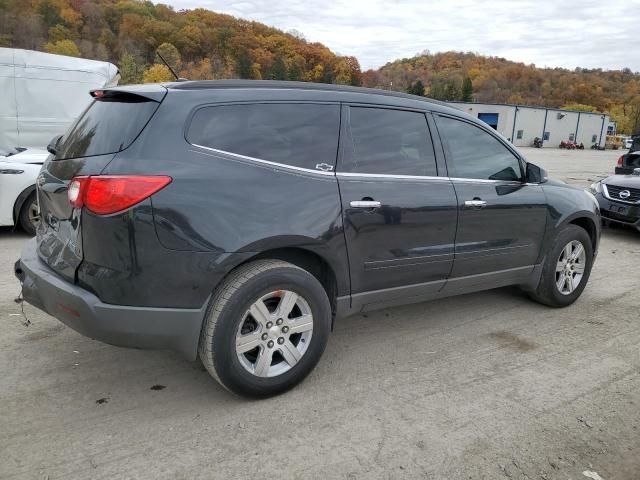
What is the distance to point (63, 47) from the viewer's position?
74.1 m

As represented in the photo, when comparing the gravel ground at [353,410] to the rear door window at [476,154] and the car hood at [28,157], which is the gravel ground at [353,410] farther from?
the car hood at [28,157]

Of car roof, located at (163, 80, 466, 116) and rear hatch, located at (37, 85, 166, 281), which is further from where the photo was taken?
car roof, located at (163, 80, 466, 116)

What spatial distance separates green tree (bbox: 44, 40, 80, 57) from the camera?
2881 inches

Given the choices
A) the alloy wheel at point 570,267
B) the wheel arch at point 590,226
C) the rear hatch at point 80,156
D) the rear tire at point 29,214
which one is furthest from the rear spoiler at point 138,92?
the rear tire at point 29,214

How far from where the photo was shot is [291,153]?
3.04 m

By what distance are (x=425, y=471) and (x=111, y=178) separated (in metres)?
2.07

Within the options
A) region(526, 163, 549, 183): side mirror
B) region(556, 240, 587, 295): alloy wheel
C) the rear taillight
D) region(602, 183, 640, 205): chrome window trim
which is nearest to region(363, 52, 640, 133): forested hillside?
region(602, 183, 640, 205): chrome window trim

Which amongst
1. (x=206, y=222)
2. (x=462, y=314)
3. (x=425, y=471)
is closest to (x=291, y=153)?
(x=206, y=222)

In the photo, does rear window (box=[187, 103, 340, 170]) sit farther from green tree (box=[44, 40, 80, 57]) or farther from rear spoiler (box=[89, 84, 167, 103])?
green tree (box=[44, 40, 80, 57])

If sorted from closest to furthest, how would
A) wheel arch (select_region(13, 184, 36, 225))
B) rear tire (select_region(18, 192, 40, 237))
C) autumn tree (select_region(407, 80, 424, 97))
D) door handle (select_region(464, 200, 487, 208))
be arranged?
door handle (select_region(464, 200, 487, 208)) → wheel arch (select_region(13, 184, 36, 225)) → rear tire (select_region(18, 192, 40, 237)) → autumn tree (select_region(407, 80, 424, 97))

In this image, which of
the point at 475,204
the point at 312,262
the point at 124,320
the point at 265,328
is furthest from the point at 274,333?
the point at 475,204

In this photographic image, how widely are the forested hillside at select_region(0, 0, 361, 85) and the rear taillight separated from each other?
6548 cm

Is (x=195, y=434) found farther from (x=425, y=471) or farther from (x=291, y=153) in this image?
(x=291, y=153)

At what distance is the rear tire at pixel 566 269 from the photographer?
4.59 m
